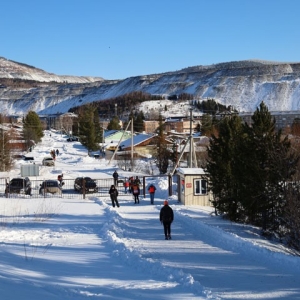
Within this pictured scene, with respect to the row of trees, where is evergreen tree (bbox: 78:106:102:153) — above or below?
above

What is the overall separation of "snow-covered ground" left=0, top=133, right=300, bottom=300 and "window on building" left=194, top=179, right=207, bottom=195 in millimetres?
4806

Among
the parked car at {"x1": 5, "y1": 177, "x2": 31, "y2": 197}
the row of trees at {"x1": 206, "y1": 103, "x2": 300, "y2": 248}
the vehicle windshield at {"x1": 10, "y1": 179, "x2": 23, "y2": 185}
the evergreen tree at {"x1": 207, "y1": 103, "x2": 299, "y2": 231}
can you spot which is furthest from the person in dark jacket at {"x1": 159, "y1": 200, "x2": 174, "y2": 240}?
the vehicle windshield at {"x1": 10, "y1": 179, "x2": 23, "y2": 185}

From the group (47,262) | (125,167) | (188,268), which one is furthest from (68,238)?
(125,167)

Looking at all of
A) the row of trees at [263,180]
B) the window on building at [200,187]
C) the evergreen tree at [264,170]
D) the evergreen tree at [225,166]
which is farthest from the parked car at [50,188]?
the evergreen tree at [264,170]

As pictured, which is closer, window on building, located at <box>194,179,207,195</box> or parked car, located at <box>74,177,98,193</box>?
window on building, located at <box>194,179,207,195</box>

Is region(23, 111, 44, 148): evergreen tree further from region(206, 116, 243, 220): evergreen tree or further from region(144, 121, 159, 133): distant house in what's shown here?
region(206, 116, 243, 220): evergreen tree

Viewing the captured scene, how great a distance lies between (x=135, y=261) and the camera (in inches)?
429

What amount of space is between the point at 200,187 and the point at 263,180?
7.52 metres

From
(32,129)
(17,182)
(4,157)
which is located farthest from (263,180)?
(32,129)

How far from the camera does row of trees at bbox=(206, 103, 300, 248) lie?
53.2ft

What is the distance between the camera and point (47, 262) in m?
10.8

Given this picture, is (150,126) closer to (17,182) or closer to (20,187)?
(17,182)

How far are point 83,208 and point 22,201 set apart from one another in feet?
16.3

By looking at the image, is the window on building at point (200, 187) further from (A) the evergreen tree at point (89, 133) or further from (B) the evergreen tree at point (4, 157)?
(A) the evergreen tree at point (89, 133)
